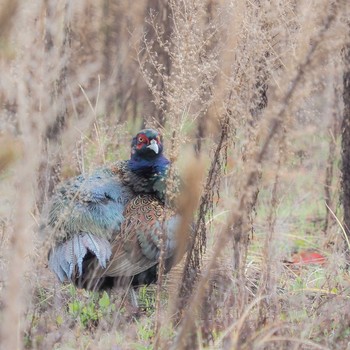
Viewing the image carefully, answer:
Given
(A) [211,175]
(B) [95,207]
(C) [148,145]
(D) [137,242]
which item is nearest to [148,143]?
(C) [148,145]

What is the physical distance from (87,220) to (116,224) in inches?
6.5

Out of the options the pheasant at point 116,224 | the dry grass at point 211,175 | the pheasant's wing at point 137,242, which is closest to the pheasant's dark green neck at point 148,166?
the pheasant at point 116,224

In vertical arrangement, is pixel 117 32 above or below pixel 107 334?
above

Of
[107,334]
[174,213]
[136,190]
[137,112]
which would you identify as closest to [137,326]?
[107,334]

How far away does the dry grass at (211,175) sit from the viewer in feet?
8.62

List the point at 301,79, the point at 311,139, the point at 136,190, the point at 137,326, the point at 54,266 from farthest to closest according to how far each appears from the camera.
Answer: the point at 311,139, the point at 136,190, the point at 54,266, the point at 137,326, the point at 301,79

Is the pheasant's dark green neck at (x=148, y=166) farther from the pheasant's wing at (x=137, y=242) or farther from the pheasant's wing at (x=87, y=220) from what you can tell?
the pheasant's wing at (x=137, y=242)

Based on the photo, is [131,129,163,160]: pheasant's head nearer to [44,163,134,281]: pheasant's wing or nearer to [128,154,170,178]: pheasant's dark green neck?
[128,154,170,178]: pheasant's dark green neck

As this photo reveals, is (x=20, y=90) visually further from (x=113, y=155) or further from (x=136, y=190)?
(x=113, y=155)

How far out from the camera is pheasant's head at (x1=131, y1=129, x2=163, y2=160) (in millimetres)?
4910

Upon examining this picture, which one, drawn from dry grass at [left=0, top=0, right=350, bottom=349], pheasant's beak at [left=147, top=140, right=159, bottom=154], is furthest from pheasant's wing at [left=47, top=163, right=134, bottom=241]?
pheasant's beak at [left=147, top=140, right=159, bottom=154]

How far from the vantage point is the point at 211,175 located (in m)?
3.68

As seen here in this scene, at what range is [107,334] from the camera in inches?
143

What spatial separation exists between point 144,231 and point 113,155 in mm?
1623
